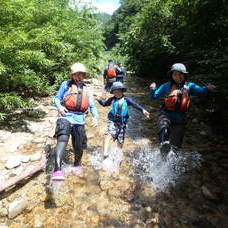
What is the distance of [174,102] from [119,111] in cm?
123

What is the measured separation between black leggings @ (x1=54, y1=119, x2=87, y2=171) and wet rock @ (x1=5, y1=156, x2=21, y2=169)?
1.20 m

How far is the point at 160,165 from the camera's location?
20.9 feet

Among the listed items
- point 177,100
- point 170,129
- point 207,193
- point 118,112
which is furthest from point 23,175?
point 207,193

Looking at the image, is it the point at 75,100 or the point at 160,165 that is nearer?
A: the point at 75,100

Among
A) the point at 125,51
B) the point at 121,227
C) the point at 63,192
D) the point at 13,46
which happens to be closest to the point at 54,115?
the point at 13,46

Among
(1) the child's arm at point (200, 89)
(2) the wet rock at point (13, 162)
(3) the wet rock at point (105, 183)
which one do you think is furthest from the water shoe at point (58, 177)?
(1) the child's arm at point (200, 89)

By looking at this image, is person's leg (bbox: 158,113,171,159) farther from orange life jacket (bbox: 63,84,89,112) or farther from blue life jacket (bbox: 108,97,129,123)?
orange life jacket (bbox: 63,84,89,112)

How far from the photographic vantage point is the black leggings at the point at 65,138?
467cm

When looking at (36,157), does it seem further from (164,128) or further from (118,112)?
(164,128)

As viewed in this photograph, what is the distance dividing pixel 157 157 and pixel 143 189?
1.80m

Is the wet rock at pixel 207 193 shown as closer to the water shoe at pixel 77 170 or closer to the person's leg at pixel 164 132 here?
the person's leg at pixel 164 132

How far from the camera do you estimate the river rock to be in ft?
13.4

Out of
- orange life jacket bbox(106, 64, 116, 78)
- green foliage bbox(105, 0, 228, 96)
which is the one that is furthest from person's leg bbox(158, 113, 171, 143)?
orange life jacket bbox(106, 64, 116, 78)

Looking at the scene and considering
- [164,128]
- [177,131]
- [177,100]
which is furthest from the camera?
[177,131]
